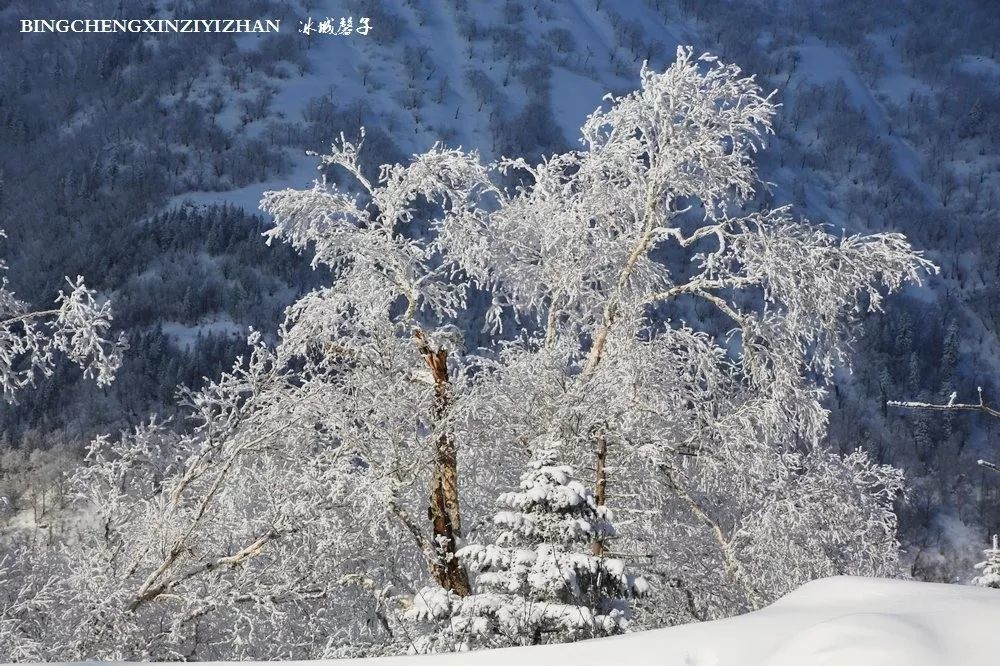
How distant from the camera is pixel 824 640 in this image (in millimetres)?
3248

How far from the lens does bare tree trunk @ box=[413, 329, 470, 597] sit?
8336mm

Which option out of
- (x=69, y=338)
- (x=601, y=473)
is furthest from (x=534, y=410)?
(x=69, y=338)

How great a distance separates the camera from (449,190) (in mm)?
8992

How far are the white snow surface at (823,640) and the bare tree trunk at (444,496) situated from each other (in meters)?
4.81

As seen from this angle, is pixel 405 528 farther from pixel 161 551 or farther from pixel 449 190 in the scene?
pixel 449 190

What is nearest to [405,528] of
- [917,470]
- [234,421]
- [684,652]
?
[234,421]

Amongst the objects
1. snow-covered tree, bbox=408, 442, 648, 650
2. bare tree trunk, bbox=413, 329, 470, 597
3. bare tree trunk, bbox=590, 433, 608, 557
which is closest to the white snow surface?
snow-covered tree, bbox=408, 442, 648, 650

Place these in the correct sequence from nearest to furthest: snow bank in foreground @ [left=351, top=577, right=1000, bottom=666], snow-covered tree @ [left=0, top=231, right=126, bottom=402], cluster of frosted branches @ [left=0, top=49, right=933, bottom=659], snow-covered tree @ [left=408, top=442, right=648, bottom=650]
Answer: snow bank in foreground @ [left=351, top=577, right=1000, bottom=666], snow-covered tree @ [left=0, top=231, right=126, bottom=402], snow-covered tree @ [left=408, top=442, right=648, bottom=650], cluster of frosted branches @ [left=0, top=49, right=933, bottom=659]

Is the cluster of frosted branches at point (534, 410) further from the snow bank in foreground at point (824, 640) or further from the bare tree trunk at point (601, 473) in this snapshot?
the snow bank in foreground at point (824, 640)

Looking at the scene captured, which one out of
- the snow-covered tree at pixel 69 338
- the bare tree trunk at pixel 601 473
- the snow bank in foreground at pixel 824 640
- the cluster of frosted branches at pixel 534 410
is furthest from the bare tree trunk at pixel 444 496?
the snow bank in foreground at pixel 824 640

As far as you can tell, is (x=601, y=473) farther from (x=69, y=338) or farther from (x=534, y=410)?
(x=69, y=338)

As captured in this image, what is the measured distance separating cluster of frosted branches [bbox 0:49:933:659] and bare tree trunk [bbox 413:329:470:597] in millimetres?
24

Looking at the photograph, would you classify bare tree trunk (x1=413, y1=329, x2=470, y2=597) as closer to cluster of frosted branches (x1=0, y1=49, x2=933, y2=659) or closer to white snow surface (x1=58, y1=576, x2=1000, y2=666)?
cluster of frosted branches (x1=0, y1=49, x2=933, y2=659)

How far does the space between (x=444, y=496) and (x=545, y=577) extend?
2483 millimetres
